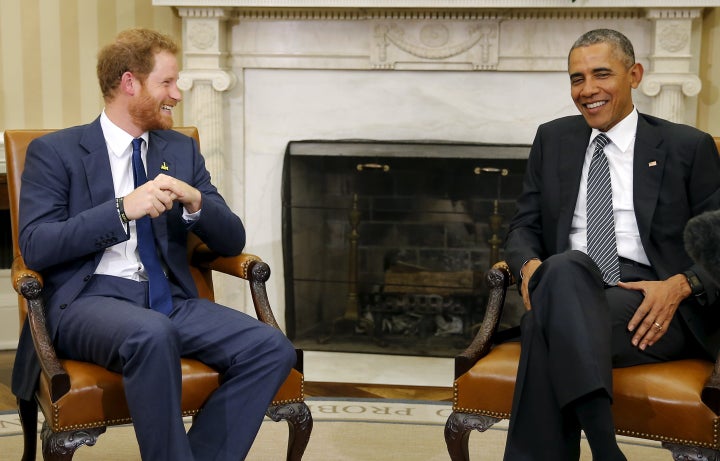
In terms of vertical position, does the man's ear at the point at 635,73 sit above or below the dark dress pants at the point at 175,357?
above

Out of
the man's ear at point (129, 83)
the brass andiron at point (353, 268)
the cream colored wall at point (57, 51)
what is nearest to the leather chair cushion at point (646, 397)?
the man's ear at point (129, 83)

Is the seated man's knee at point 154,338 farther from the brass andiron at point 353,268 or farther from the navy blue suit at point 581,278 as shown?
the brass andiron at point 353,268

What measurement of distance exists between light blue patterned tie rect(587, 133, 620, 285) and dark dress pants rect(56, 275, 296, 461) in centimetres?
89

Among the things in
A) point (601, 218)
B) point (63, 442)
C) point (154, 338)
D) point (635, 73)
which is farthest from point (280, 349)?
point (635, 73)

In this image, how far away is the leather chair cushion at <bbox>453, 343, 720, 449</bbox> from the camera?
233 cm

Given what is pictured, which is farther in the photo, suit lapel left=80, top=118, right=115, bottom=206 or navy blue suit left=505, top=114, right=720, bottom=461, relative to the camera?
suit lapel left=80, top=118, right=115, bottom=206

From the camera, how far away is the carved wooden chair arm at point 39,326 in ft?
7.69

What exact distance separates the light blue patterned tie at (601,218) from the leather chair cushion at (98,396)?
109cm

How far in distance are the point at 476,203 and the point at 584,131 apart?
1659mm

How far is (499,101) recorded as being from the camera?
4.47 m

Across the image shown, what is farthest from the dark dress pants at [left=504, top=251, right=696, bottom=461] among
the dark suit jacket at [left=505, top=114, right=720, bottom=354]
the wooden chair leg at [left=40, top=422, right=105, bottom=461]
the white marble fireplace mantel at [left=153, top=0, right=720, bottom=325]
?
the white marble fireplace mantel at [left=153, top=0, right=720, bottom=325]

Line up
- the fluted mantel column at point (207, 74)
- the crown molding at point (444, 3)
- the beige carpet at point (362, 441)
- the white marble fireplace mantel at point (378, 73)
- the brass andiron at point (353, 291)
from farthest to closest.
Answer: the brass andiron at point (353, 291), the fluted mantel column at point (207, 74), the white marble fireplace mantel at point (378, 73), the crown molding at point (444, 3), the beige carpet at point (362, 441)

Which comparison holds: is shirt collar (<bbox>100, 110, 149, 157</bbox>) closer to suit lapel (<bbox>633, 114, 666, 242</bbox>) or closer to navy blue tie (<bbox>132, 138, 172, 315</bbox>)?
navy blue tie (<bbox>132, 138, 172, 315</bbox>)

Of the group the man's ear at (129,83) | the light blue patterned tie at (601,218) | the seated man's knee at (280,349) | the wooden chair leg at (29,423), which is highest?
the man's ear at (129,83)
